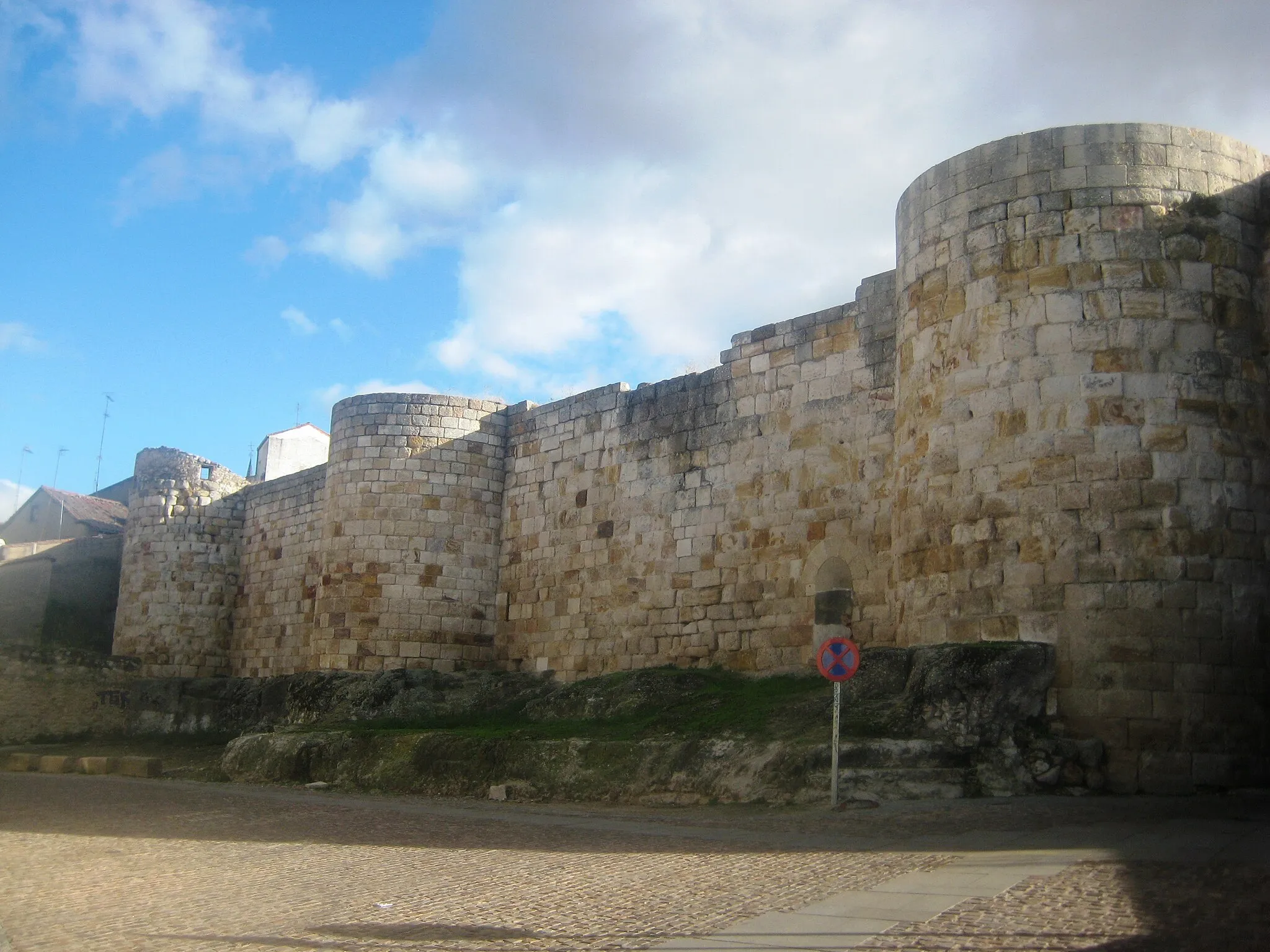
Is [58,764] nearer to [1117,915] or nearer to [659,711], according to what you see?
[659,711]

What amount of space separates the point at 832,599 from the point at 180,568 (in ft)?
57.9

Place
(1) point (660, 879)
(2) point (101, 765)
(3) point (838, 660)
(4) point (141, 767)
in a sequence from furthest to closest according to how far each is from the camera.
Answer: (2) point (101, 765)
(4) point (141, 767)
(3) point (838, 660)
(1) point (660, 879)

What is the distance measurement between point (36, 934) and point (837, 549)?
32.4 ft

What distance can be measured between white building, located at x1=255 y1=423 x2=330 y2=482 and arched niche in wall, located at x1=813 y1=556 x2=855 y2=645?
103 ft

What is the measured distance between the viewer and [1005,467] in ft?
37.8

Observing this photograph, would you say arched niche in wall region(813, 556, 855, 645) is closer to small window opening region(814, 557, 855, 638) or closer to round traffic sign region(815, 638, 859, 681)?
small window opening region(814, 557, 855, 638)

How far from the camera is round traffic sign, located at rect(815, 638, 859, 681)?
10578 millimetres

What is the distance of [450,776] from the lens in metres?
13.9

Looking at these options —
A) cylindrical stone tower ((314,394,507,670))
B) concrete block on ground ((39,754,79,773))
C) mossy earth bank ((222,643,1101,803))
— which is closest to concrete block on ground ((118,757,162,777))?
concrete block on ground ((39,754,79,773))

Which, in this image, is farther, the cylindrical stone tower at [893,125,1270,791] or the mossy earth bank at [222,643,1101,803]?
the cylindrical stone tower at [893,125,1270,791]

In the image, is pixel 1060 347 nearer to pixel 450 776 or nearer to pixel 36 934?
pixel 450 776

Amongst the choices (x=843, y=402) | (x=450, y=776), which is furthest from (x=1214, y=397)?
(x=450, y=776)

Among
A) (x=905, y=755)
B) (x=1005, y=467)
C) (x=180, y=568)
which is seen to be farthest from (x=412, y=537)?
(x=905, y=755)

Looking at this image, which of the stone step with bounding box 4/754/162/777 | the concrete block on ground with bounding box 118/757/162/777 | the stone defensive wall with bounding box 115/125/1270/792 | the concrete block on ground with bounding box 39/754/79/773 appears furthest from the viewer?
the concrete block on ground with bounding box 39/754/79/773
